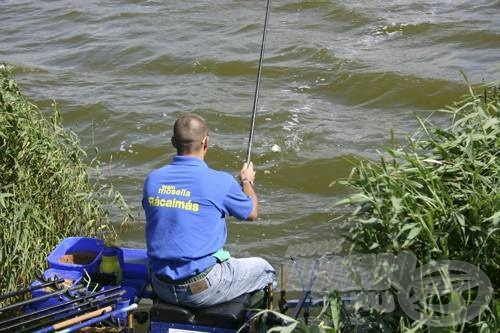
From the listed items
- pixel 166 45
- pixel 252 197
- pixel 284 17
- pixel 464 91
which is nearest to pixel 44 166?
pixel 252 197

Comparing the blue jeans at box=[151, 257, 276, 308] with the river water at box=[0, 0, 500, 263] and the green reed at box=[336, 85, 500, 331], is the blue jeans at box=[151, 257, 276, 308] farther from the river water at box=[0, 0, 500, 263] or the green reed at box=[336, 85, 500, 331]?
the river water at box=[0, 0, 500, 263]

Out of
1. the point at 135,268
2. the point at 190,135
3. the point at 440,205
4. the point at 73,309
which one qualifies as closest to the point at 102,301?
the point at 73,309

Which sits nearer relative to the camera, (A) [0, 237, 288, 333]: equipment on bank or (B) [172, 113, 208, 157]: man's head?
(A) [0, 237, 288, 333]: equipment on bank

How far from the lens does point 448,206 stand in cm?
405

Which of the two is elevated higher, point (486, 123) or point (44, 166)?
point (486, 123)

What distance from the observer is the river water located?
9117mm

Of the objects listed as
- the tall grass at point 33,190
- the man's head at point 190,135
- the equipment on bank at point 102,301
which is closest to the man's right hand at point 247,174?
the man's head at point 190,135

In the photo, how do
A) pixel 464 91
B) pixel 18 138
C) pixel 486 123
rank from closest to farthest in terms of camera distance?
pixel 486 123, pixel 18 138, pixel 464 91

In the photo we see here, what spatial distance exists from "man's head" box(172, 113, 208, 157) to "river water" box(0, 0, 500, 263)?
9.76 feet

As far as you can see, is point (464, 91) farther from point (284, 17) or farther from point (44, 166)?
point (44, 166)

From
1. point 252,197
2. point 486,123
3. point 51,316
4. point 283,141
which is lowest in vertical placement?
point 283,141

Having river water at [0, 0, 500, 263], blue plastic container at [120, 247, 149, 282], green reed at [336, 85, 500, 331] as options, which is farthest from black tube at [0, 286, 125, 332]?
river water at [0, 0, 500, 263]

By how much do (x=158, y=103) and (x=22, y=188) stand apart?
5.08 m

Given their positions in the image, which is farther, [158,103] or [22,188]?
[158,103]
